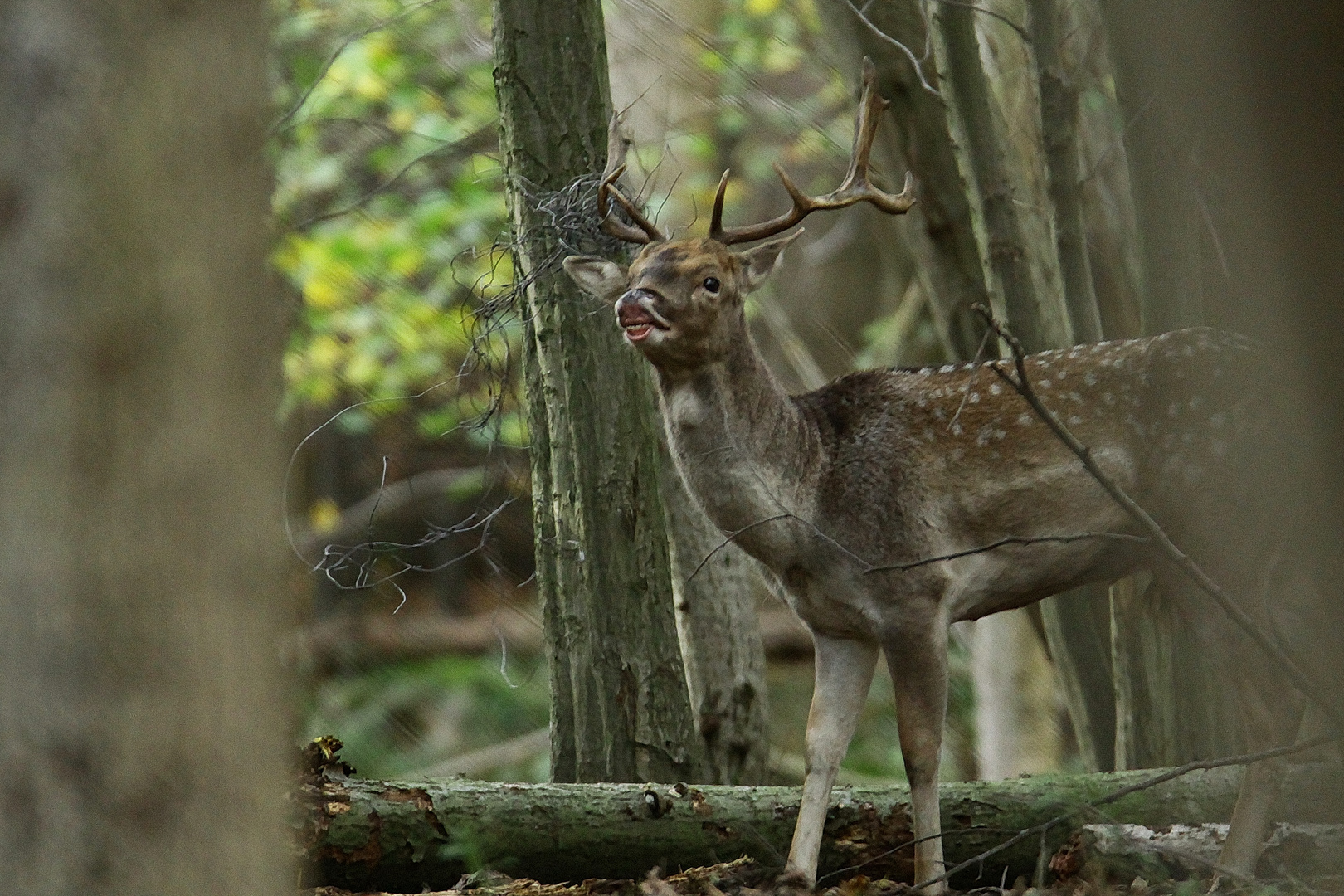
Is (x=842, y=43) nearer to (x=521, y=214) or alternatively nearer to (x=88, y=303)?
(x=521, y=214)

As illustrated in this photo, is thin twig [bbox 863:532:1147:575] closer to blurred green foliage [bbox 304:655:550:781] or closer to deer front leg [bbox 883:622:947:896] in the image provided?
deer front leg [bbox 883:622:947:896]

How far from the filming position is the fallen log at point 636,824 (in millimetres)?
4816

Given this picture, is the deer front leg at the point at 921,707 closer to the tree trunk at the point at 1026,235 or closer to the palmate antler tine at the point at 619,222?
the palmate antler tine at the point at 619,222

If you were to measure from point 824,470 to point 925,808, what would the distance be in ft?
4.01

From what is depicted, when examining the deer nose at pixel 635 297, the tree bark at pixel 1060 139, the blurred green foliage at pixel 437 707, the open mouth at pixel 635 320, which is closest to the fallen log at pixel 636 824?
the open mouth at pixel 635 320

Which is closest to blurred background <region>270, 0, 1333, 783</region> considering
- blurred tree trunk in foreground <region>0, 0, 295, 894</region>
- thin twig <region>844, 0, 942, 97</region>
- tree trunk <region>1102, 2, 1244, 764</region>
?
tree trunk <region>1102, 2, 1244, 764</region>

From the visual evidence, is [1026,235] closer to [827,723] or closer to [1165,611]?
[1165,611]

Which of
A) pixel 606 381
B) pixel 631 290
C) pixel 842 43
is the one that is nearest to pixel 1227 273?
pixel 631 290

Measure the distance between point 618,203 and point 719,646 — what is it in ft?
6.96

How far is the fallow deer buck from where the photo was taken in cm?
515

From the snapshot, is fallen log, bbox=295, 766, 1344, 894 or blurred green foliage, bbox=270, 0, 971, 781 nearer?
fallen log, bbox=295, 766, 1344, 894

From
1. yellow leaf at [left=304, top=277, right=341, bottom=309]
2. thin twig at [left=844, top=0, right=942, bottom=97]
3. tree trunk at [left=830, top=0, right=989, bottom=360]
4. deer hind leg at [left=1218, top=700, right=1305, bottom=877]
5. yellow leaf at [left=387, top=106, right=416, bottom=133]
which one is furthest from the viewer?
yellow leaf at [left=387, top=106, right=416, bottom=133]

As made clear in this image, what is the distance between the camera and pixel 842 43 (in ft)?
25.1

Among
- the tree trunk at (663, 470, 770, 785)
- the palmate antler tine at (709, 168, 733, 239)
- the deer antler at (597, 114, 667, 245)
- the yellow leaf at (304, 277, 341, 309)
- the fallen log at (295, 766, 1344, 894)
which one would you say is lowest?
the fallen log at (295, 766, 1344, 894)
